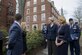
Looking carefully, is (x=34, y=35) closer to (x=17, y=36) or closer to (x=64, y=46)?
(x=64, y=46)

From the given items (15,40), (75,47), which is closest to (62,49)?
(15,40)

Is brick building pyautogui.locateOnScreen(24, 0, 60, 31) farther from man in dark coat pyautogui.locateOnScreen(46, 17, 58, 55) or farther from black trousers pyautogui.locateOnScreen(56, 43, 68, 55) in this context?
black trousers pyautogui.locateOnScreen(56, 43, 68, 55)

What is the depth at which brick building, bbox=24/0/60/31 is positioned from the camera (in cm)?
7931

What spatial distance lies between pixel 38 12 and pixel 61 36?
234 ft

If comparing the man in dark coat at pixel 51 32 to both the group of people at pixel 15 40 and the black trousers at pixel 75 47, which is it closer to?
the black trousers at pixel 75 47

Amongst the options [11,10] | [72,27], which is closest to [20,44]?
[72,27]

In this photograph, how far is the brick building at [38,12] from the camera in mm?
79312

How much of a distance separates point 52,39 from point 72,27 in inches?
56.5

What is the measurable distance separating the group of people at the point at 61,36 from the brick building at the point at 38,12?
64616 millimetres

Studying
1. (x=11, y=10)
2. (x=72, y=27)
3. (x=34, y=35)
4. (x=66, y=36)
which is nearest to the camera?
(x=66, y=36)

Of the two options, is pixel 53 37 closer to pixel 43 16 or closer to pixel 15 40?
pixel 15 40

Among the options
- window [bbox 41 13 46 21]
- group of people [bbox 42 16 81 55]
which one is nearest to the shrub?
group of people [bbox 42 16 81 55]

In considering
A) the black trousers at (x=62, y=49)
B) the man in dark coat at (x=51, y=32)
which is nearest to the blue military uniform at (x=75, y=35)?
the man in dark coat at (x=51, y=32)

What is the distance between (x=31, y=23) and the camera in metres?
82.2
